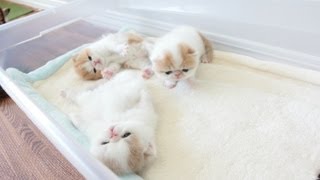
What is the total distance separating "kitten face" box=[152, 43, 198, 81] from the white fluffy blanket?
101mm

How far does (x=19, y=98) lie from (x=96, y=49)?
Result: 47 cm

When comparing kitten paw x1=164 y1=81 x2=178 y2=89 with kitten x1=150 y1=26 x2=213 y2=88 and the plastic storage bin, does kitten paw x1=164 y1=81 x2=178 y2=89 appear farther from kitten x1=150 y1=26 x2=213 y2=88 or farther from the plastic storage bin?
the plastic storage bin

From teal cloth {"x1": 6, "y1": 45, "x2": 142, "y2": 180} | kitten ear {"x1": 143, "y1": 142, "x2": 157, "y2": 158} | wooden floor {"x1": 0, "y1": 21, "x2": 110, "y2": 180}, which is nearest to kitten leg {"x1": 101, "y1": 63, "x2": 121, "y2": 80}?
teal cloth {"x1": 6, "y1": 45, "x2": 142, "y2": 180}

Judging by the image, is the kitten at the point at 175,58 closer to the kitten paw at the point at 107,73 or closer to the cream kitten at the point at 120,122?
the cream kitten at the point at 120,122

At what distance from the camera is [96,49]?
1396 millimetres

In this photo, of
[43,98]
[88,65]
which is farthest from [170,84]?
[43,98]

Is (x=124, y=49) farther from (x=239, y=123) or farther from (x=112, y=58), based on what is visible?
(x=239, y=123)

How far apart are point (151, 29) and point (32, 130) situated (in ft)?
2.62

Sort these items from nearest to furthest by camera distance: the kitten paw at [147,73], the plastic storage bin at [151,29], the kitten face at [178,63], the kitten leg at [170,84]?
1. the plastic storage bin at [151,29]
2. the kitten face at [178,63]
3. the kitten leg at [170,84]
4. the kitten paw at [147,73]

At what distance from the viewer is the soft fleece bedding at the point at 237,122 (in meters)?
0.87

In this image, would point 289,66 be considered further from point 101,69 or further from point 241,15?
point 101,69

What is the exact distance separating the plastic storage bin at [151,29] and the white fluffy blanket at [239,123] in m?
0.12

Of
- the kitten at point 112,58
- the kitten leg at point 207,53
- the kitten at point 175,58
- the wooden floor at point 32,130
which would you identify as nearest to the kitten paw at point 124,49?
the kitten at point 112,58

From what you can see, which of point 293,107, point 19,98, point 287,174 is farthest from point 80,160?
point 293,107
